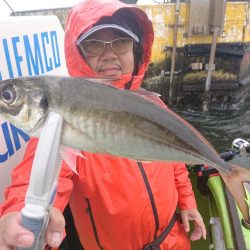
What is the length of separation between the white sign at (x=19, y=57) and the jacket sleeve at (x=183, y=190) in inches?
52.0

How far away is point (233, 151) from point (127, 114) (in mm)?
2599

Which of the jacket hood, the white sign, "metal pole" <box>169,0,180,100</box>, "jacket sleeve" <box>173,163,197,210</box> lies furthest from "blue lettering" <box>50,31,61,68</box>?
"metal pole" <box>169,0,180,100</box>

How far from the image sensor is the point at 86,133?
145 cm

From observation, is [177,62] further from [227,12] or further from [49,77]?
[49,77]

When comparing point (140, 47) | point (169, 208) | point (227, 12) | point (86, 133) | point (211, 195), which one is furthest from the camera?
point (227, 12)

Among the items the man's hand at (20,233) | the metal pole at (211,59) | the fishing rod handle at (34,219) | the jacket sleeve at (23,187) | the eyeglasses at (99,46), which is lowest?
the metal pole at (211,59)

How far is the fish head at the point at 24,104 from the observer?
1.44m

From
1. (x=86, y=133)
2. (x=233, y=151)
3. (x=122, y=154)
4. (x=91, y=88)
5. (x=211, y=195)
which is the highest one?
(x=91, y=88)

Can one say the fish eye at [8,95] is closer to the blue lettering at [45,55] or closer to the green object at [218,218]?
the blue lettering at [45,55]

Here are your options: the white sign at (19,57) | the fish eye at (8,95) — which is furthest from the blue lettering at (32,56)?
the fish eye at (8,95)

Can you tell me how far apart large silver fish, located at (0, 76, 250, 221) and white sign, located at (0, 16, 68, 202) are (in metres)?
1.16

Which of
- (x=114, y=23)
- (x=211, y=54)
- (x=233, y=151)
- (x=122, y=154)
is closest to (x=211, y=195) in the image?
(x=233, y=151)

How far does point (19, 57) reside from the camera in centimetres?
284

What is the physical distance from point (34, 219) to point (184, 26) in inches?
574
